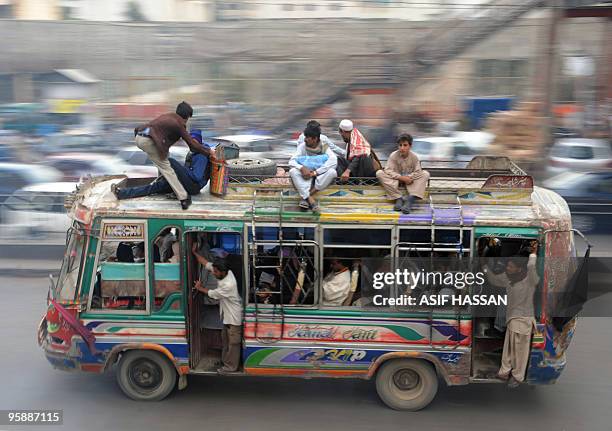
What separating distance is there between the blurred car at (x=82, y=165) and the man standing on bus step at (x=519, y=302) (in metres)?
12.8

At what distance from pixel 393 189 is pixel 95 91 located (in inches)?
825

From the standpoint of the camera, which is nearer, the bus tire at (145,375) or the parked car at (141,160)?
the bus tire at (145,375)

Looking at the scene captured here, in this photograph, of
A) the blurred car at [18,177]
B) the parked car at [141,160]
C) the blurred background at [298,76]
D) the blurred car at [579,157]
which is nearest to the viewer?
the blurred car at [18,177]

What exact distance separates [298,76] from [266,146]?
4.40 metres

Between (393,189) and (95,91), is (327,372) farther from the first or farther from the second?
(95,91)

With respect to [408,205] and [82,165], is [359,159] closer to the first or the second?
[408,205]

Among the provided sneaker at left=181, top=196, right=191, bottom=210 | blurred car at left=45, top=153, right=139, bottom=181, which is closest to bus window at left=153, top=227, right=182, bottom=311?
sneaker at left=181, top=196, right=191, bottom=210

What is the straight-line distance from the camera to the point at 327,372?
7.54 m

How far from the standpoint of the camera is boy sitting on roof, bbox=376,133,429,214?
7.40 metres

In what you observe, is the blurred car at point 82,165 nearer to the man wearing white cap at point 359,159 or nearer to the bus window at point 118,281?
the bus window at point 118,281

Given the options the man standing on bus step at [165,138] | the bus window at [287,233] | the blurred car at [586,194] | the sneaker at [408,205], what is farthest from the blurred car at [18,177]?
the sneaker at [408,205]

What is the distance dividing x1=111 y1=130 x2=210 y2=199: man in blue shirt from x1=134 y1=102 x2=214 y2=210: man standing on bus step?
0.23ft

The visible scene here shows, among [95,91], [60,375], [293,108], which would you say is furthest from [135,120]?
[60,375]

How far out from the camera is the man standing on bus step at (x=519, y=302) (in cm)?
721
